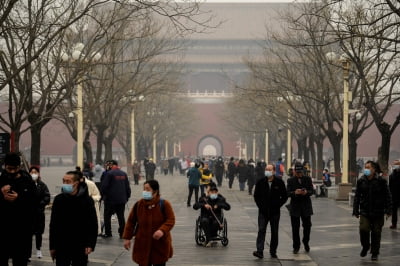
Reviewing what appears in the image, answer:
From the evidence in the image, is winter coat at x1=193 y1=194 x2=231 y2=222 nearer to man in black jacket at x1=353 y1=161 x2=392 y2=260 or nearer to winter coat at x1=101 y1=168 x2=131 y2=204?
winter coat at x1=101 y1=168 x2=131 y2=204

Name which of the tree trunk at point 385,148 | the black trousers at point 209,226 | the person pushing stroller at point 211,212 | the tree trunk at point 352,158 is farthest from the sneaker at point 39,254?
the tree trunk at point 352,158

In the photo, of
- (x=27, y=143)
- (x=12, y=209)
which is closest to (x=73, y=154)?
(x=27, y=143)

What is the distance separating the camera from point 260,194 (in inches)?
609

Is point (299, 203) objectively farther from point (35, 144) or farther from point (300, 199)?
point (35, 144)

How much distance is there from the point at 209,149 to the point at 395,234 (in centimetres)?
Result: 11801

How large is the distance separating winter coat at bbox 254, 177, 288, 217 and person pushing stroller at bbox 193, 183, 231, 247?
180 centimetres

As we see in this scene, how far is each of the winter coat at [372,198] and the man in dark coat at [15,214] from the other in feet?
19.3

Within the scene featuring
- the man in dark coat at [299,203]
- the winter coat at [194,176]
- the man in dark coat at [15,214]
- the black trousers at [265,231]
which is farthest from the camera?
the winter coat at [194,176]

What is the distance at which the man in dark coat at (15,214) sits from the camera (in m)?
10.8

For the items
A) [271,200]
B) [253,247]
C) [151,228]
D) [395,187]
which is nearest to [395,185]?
[395,187]

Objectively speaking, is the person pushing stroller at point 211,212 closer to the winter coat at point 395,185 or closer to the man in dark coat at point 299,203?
the man in dark coat at point 299,203

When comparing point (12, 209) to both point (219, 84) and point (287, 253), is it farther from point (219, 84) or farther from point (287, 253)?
point (219, 84)

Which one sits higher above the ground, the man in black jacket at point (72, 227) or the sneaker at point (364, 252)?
the man in black jacket at point (72, 227)

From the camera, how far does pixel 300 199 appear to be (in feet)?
52.6
